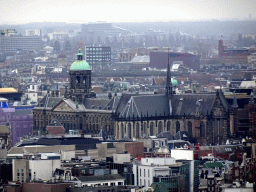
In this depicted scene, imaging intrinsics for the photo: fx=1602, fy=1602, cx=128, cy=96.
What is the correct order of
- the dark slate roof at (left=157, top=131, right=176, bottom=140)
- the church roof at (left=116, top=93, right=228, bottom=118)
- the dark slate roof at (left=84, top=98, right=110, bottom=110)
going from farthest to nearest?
1. the dark slate roof at (left=84, top=98, right=110, bottom=110)
2. the church roof at (left=116, top=93, right=228, bottom=118)
3. the dark slate roof at (left=157, top=131, right=176, bottom=140)

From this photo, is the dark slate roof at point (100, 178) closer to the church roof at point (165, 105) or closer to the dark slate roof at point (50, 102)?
the church roof at point (165, 105)

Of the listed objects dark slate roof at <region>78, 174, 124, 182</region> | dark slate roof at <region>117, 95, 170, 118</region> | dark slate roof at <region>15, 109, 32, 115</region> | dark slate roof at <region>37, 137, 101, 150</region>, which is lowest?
dark slate roof at <region>15, 109, 32, 115</region>

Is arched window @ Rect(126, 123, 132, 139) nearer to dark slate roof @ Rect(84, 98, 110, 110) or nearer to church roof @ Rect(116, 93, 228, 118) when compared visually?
church roof @ Rect(116, 93, 228, 118)

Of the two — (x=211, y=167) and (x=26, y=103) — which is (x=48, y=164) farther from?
(x=26, y=103)

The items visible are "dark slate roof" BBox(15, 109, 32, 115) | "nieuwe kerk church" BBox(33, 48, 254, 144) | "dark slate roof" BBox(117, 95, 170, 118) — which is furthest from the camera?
"dark slate roof" BBox(15, 109, 32, 115)

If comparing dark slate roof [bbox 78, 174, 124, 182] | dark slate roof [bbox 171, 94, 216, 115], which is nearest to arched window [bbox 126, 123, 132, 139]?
dark slate roof [bbox 171, 94, 216, 115]

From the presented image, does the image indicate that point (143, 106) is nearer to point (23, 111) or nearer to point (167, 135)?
point (167, 135)

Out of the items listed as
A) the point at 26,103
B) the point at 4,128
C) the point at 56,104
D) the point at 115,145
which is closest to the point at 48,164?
the point at 115,145

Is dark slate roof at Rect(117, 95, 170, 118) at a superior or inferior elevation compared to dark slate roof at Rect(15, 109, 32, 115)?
superior

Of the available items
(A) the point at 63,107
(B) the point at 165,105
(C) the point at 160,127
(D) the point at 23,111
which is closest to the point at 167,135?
(C) the point at 160,127
